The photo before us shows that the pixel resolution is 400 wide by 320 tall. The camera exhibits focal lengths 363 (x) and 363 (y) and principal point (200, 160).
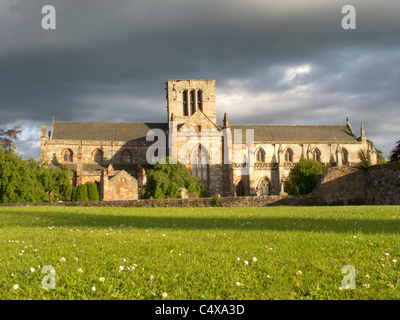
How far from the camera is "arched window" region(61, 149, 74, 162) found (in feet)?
157

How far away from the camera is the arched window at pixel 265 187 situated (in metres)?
45.7

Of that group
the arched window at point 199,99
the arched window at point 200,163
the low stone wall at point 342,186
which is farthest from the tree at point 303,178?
the arched window at point 199,99

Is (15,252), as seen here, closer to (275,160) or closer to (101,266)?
(101,266)

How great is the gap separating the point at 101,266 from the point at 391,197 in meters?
21.3

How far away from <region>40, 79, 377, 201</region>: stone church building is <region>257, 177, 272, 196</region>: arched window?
0.03 meters

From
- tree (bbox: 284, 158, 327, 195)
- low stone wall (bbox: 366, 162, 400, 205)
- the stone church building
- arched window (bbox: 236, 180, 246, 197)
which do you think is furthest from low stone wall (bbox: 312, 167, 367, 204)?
arched window (bbox: 236, 180, 246, 197)

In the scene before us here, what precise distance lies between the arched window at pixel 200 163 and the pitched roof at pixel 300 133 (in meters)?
11.0

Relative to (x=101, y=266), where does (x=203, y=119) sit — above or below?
above

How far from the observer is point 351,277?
4.88 meters

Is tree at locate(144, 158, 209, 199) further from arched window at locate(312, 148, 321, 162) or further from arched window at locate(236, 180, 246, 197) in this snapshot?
arched window at locate(312, 148, 321, 162)

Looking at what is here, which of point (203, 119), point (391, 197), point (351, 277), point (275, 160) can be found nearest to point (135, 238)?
point (351, 277)

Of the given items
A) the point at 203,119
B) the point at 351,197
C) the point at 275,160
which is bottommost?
the point at 351,197

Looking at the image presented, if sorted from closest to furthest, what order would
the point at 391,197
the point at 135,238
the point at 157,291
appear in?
the point at 157,291
the point at 135,238
the point at 391,197
